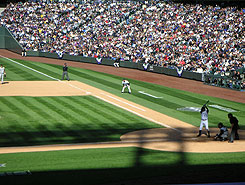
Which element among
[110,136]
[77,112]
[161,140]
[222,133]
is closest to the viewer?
[222,133]

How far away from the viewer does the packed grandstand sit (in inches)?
1795

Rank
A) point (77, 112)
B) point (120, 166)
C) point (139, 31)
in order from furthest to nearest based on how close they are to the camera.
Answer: point (139, 31) < point (77, 112) < point (120, 166)

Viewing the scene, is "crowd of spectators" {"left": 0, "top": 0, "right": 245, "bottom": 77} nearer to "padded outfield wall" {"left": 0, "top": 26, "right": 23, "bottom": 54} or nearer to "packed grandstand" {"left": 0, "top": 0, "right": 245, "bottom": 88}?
"packed grandstand" {"left": 0, "top": 0, "right": 245, "bottom": 88}

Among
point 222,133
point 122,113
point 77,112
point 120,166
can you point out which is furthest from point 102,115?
point 120,166

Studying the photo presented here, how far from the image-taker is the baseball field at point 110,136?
1432 cm

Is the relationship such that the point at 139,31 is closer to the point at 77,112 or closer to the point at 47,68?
the point at 47,68

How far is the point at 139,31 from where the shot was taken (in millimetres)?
58750

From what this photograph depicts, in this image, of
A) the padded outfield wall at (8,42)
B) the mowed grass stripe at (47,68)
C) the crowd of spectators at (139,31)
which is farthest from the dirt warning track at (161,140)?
the padded outfield wall at (8,42)

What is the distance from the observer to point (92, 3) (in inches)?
2763

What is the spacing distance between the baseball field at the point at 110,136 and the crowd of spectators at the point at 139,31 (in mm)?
7270

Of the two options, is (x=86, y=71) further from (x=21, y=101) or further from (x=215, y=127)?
(x=215, y=127)

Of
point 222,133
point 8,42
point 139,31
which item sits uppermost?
point 139,31

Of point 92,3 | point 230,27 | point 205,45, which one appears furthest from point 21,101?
point 92,3

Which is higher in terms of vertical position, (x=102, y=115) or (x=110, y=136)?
(x=102, y=115)
